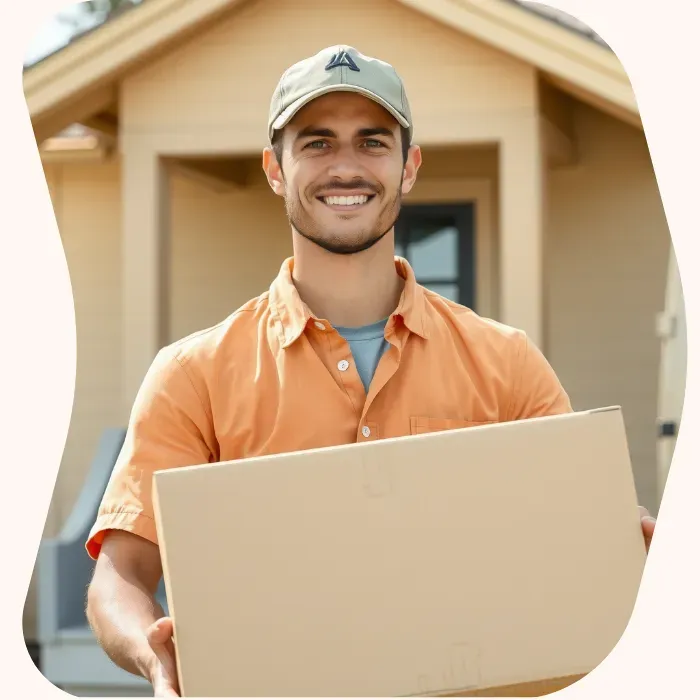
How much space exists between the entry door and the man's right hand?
4.14 metres

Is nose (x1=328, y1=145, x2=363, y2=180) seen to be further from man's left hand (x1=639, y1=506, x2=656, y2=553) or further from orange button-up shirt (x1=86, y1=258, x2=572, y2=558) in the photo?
man's left hand (x1=639, y1=506, x2=656, y2=553)

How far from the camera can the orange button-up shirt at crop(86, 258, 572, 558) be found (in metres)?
1.95

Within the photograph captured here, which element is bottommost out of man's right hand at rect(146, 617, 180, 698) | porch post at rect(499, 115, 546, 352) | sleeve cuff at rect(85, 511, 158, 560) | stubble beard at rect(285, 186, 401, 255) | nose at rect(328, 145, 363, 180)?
man's right hand at rect(146, 617, 180, 698)

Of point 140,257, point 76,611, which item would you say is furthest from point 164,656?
point 140,257

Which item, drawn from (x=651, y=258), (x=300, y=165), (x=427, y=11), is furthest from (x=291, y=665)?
(x=651, y=258)

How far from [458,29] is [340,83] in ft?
8.24

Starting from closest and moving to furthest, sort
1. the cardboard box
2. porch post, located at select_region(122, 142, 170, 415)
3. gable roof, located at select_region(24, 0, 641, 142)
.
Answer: the cardboard box < gable roof, located at select_region(24, 0, 641, 142) < porch post, located at select_region(122, 142, 170, 415)

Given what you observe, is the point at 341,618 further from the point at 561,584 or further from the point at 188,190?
the point at 188,190

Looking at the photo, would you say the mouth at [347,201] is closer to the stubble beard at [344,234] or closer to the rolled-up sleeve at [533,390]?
the stubble beard at [344,234]

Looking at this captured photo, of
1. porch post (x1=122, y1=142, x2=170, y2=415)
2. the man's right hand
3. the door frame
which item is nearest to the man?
the man's right hand

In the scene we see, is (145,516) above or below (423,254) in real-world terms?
below

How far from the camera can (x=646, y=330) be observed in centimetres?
551

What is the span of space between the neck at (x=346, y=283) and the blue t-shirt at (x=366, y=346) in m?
0.02

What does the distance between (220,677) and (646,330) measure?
427 cm
